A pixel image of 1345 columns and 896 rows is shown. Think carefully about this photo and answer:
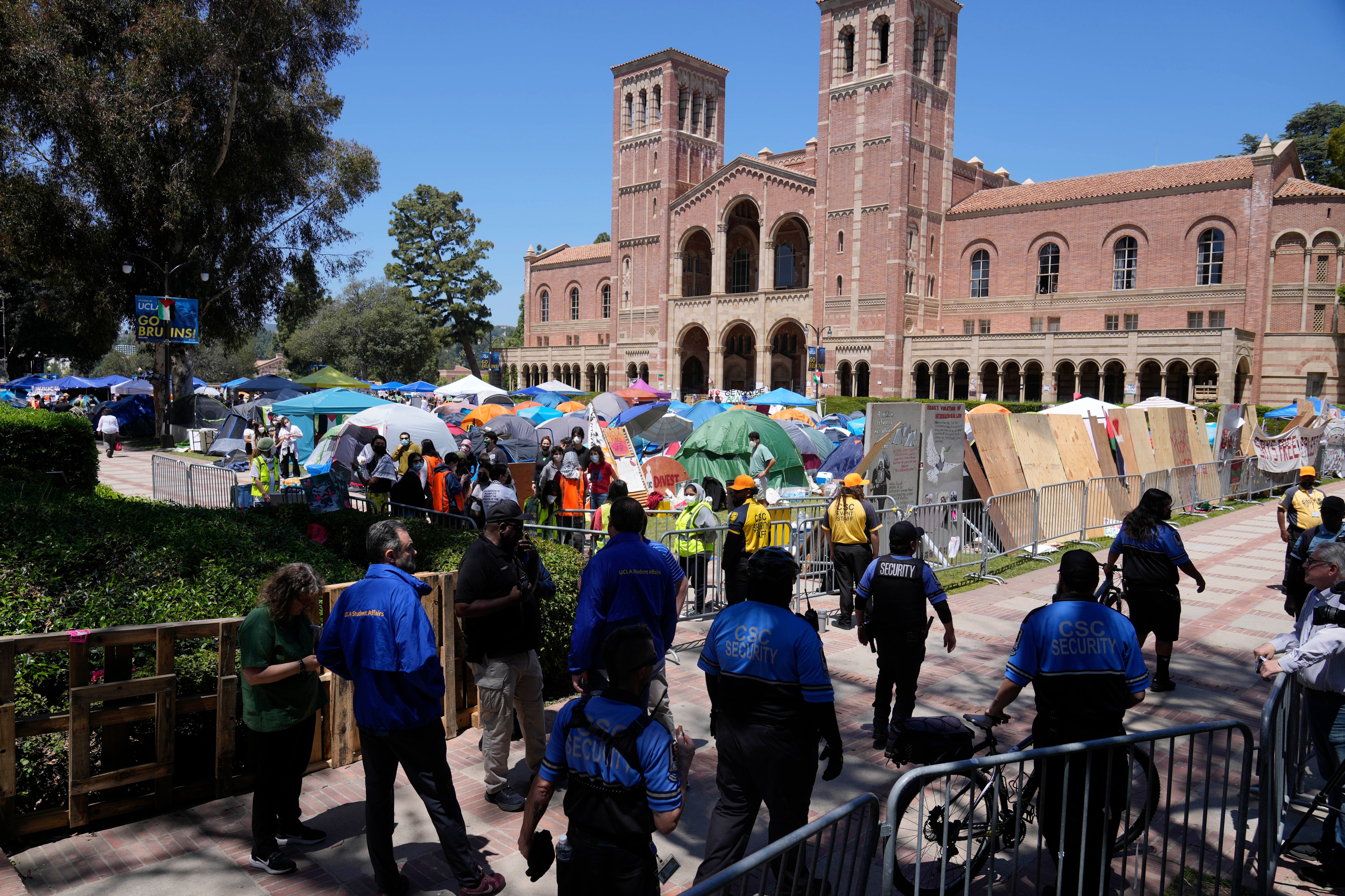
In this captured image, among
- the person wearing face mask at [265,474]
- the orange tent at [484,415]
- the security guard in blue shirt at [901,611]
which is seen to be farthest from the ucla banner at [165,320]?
the security guard in blue shirt at [901,611]

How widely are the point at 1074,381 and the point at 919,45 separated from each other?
21514mm

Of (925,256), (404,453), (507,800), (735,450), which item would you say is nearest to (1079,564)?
(507,800)

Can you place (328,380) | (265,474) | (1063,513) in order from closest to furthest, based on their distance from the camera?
1. (1063,513)
2. (265,474)
3. (328,380)

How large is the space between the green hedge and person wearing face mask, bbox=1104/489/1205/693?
14.4 metres

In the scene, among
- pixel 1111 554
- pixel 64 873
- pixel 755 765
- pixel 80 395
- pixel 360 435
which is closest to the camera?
pixel 755 765

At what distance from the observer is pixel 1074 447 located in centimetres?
1598

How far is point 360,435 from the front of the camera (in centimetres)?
1483

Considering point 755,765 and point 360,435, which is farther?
point 360,435

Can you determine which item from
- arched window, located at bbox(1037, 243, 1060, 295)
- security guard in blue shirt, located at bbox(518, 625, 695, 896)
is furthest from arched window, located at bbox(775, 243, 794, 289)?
security guard in blue shirt, located at bbox(518, 625, 695, 896)

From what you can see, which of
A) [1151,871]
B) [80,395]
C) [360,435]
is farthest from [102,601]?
[80,395]

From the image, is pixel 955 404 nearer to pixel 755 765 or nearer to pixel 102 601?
pixel 755 765

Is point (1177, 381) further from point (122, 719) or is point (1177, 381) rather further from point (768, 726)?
point (122, 719)

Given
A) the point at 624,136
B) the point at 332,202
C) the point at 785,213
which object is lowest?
the point at 332,202

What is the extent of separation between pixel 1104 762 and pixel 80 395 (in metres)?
47.0
